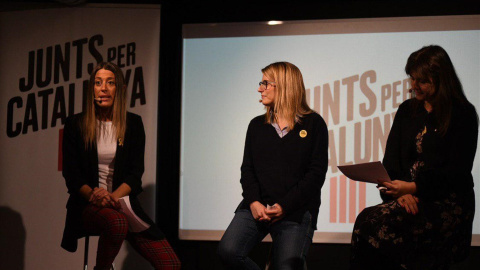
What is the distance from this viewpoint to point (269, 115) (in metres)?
3.24

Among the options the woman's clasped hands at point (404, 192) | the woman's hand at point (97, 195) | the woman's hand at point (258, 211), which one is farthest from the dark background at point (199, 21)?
the woman's clasped hands at point (404, 192)

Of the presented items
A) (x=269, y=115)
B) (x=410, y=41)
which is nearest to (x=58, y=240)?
(x=269, y=115)

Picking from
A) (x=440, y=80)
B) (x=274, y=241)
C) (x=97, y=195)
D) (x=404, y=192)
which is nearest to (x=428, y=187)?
(x=404, y=192)

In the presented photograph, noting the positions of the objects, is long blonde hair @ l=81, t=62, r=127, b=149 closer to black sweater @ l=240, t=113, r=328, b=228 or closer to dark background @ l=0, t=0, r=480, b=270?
black sweater @ l=240, t=113, r=328, b=228

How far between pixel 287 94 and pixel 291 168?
1.42 ft

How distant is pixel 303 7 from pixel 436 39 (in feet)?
3.69

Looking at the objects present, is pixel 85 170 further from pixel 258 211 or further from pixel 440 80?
pixel 440 80

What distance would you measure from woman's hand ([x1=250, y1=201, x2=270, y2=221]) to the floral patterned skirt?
516 mm

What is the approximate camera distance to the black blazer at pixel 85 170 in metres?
3.25

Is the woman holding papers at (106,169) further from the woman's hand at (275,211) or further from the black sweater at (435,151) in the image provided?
the black sweater at (435,151)

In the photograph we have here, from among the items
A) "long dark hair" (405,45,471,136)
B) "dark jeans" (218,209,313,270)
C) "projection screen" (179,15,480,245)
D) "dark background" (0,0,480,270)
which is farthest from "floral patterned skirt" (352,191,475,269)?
"dark background" (0,0,480,270)

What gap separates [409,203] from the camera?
2678 millimetres

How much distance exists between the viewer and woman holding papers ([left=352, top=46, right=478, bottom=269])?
264 cm

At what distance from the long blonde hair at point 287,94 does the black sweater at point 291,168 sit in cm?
6
